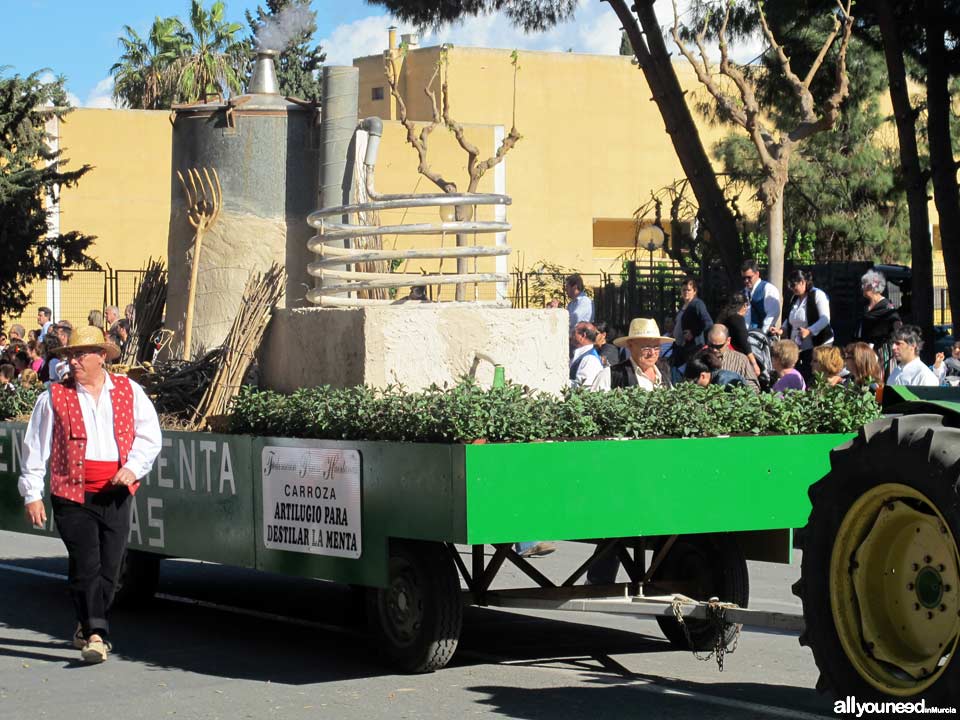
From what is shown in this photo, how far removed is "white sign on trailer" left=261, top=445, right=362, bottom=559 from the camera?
760 cm

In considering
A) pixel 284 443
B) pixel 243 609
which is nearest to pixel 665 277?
pixel 243 609

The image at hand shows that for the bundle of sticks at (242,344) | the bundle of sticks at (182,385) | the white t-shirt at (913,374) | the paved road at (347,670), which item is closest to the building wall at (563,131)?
the white t-shirt at (913,374)

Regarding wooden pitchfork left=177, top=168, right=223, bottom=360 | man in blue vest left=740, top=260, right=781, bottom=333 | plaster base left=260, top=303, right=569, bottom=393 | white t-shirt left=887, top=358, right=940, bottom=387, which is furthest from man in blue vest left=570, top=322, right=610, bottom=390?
man in blue vest left=740, top=260, right=781, bottom=333

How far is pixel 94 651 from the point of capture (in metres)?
7.94

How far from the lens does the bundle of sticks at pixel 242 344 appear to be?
369 inches

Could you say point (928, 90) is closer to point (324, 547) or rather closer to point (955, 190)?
point (955, 190)

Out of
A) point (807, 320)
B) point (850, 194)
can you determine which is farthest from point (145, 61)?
point (807, 320)

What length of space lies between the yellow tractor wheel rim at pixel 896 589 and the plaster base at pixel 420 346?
9.28ft

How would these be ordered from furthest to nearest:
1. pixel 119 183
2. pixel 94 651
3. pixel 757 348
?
pixel 119 183 < pixel 757 348 < pixel 94 651

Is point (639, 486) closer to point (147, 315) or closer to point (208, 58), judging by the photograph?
point (147, 315)

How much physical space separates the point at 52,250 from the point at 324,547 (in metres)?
23.6

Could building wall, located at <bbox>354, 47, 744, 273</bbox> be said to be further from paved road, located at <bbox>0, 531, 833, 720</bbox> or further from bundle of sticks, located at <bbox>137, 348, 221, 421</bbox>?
paved road, located at <bbox>0, 531, 833, 720</bbox>

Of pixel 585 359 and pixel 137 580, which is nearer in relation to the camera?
pixel 137 580

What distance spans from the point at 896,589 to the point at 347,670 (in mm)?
3026
